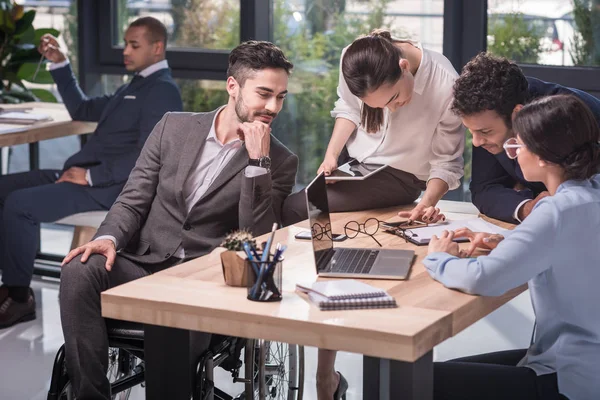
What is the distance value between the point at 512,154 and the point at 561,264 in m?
0.39

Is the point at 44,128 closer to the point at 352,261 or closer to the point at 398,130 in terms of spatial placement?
the point at 398,130

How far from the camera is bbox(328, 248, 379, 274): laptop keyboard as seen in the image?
97.0 inches

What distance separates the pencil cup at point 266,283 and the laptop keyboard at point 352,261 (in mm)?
291

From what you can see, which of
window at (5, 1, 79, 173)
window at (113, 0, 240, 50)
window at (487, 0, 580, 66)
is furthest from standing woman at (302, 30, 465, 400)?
window at (5, 1, 79, 173)

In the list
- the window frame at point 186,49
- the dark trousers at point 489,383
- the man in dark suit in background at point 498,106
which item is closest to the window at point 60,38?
the window frame at point 186,49

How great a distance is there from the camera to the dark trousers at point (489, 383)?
Result: 2301 millimetres

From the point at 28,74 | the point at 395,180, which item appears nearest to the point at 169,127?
the point at 395,180

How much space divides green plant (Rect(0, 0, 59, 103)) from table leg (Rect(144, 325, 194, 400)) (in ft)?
12.6

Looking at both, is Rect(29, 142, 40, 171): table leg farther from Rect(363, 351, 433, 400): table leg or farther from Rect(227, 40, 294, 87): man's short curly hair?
Rect(363, 351, 433, 400): table leg

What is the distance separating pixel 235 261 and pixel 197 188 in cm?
101

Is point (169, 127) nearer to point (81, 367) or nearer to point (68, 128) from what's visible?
point (81, 367)

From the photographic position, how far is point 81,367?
2.73 metres

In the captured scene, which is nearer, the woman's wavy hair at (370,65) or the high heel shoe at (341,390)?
the woman's wavy hair at (370,65)

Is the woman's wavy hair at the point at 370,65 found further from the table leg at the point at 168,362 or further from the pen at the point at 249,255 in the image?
the table leg at the point at 168,362
